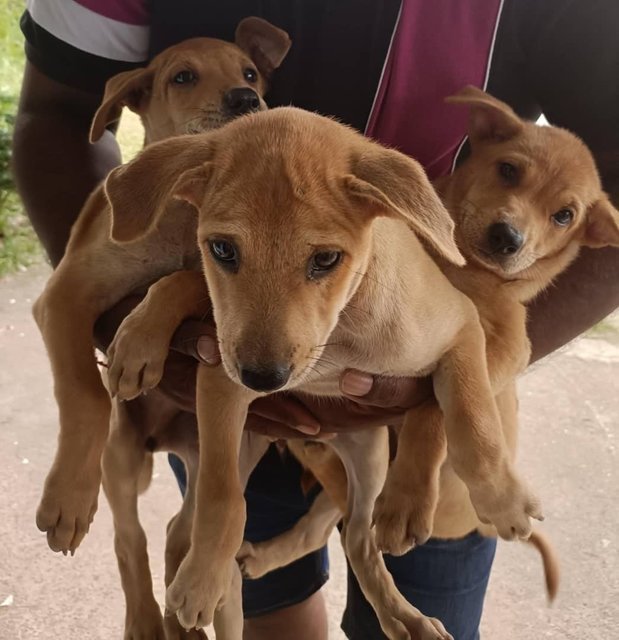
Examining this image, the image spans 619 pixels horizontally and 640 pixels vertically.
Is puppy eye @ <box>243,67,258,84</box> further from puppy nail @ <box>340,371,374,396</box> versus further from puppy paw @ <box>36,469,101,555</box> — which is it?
puppy paw @ <box>36,469,101,555</box>

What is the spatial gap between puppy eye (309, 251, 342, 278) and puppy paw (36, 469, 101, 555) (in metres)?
0.80

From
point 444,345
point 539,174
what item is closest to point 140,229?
point 444,345

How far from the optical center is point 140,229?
127 centimetres

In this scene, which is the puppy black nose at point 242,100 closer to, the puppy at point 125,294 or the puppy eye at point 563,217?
the puppy at point 125,294

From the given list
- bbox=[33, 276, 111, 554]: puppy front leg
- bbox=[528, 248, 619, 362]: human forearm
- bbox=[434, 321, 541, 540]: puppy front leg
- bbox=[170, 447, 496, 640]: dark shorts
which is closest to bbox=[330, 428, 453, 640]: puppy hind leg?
bbox=[170, 447, 496, 640]: dark shorts

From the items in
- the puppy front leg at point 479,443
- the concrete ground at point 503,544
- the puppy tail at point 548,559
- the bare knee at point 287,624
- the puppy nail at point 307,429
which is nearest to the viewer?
the puppy front leg at point 479,443

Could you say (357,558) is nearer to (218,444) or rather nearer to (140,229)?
(218,444)

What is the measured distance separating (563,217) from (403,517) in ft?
2.61

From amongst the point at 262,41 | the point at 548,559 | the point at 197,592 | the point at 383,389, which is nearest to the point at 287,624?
the point at 548,559

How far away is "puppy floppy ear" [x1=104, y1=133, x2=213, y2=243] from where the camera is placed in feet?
4.09

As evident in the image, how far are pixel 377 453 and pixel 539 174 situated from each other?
74cm

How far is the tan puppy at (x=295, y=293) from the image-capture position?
117cm

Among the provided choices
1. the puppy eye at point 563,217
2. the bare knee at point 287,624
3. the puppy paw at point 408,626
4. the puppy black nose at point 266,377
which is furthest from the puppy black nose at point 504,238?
the bare knee at point 287,624

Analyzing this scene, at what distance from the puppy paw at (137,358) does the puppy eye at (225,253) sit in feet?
1.17
